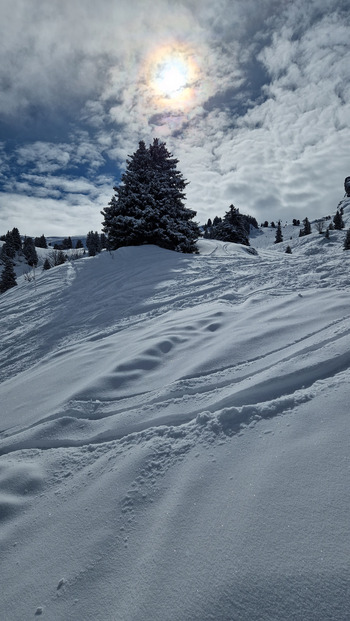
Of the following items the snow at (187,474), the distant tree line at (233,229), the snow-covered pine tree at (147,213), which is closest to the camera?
the snow at (187,474)

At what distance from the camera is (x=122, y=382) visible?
10.2 feet

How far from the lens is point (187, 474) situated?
183 cm

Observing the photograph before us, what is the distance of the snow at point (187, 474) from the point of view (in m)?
1.24

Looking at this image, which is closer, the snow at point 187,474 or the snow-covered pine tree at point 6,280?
the snow at point 187,474

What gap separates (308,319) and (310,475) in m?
2.41

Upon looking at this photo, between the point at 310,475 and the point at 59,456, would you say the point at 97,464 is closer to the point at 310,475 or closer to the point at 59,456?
the point at 59,456

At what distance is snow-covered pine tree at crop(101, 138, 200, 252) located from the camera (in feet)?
48.7

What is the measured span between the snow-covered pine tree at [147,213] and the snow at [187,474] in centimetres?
1161

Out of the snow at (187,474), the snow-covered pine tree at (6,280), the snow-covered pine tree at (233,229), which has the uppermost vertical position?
the snow-covered pine tree at (233,229)

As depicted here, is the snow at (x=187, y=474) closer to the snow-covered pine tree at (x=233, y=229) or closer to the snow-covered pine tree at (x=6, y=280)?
the snow-covered pine tree at (x=233, y=229)

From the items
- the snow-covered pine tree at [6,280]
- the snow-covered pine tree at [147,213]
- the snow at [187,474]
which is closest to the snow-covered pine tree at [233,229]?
the snow-covered pine tree at [147,213]

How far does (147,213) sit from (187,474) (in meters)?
14.2

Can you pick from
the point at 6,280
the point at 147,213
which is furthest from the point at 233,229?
the point at 6,280

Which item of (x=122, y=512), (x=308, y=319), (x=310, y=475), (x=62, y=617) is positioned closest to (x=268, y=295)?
(x=308, y=319)
